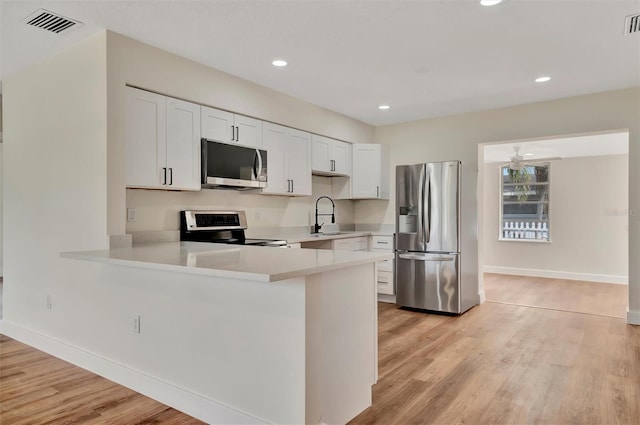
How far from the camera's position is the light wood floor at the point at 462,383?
2367 mm

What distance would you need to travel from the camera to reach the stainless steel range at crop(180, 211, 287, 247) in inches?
145

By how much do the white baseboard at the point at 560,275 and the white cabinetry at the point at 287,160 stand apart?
497 centimetres

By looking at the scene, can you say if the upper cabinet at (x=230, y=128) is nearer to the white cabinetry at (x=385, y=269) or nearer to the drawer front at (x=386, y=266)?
the white cabinetry at (x=385, y=269)

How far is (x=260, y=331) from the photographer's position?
2.08m

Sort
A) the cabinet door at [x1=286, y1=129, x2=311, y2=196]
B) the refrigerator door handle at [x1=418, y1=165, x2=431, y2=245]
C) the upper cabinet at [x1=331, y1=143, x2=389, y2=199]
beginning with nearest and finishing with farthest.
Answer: the cabinet door at [x1=286, y1=129, x2=311, y2=196] < the refrigerator door handle at [x1=418, y1=165, x2=431, y2=245] < the upper cabinet at [x1=331, y1=143, x2=389, y2=199]

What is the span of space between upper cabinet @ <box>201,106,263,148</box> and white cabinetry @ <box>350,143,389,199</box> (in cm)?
187

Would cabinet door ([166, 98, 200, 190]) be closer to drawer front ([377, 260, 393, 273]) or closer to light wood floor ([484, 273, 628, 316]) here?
drawer front ([377, 260, 393, 273])

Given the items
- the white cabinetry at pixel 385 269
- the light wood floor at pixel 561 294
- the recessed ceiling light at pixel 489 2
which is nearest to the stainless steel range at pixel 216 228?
the white cabinetry at pixel 385 269

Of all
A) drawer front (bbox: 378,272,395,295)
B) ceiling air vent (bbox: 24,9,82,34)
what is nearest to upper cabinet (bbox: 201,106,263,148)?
ceiling air vent (bbox: 24,9,82,34)

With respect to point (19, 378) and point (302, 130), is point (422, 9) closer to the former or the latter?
point (302, 130)

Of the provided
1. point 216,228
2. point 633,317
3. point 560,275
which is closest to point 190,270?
point 216,228

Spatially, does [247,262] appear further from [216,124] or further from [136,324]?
[216,124]

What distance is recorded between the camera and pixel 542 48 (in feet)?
10.6

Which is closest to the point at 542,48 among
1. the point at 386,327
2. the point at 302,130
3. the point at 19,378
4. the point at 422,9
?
the point at 422,9
